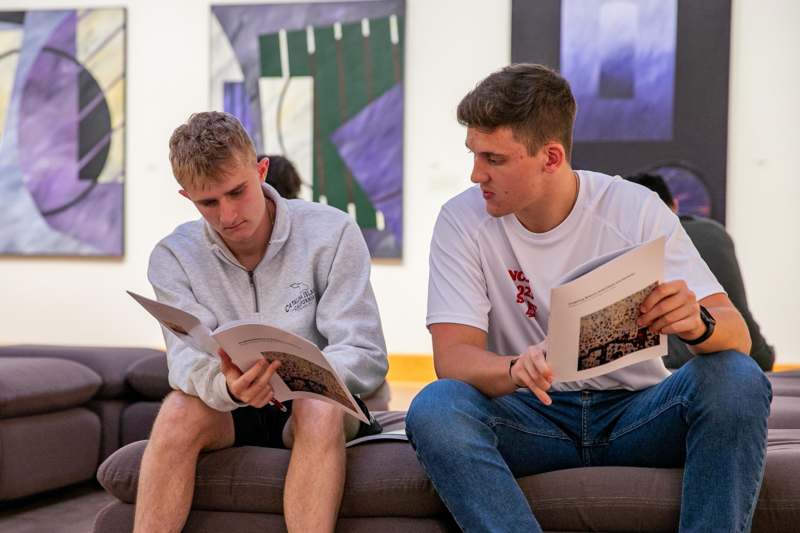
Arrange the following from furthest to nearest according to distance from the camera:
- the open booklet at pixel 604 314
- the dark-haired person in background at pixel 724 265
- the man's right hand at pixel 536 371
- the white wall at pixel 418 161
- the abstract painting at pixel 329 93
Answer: the abstract painting at pixel 329 93
the white wall at pixel 418 161
the dark-haired person in background at pixel 724 265
the man's right hand at pixel 536 371
the open booklet at pixel 604 314

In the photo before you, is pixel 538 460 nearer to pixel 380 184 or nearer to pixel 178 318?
pixel 178 318

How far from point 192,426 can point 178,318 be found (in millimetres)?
296

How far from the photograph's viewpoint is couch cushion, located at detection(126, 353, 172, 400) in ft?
12.4

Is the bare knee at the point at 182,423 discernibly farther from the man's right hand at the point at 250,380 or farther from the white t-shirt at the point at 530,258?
the white t-shirt at the point at 530,258

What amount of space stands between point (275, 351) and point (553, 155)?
69 cm

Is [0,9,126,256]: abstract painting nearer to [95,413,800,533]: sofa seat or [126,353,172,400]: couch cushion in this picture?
[126,353,172,400]: couch cushion

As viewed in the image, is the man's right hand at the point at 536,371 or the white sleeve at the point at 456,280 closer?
the man's right hand at the point at 536,371

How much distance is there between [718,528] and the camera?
1.79 meters

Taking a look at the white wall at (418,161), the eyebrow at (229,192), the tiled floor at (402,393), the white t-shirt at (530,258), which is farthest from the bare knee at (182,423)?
the white wall at (418,161)

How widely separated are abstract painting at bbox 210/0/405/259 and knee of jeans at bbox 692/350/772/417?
15.1 feet

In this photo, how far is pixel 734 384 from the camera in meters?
1.83

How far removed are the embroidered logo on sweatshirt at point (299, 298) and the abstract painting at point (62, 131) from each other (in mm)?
4774

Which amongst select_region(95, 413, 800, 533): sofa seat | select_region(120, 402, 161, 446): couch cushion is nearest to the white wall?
select_region(120, 402, 161, 446): couch cushion

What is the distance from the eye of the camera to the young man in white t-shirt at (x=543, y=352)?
1.82 meters
